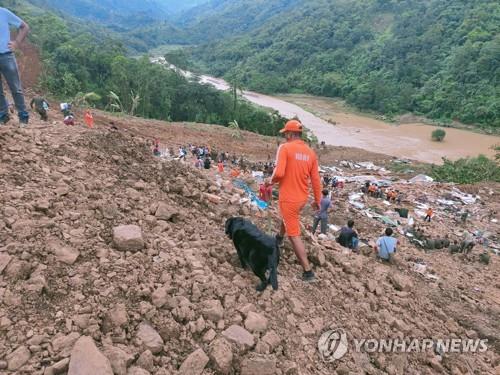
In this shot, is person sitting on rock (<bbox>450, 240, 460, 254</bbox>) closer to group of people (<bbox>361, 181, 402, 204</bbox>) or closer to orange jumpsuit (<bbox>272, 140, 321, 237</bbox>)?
group of people (<bbox>361, 181, 402, 204</bbox>)

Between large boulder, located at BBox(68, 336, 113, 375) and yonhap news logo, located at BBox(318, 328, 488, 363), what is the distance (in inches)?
58.3

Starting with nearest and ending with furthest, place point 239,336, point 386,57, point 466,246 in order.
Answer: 1. point 239,336
2. point 466,246
3. point 386,57

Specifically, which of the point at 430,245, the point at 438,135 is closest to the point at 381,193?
the point at 430,245

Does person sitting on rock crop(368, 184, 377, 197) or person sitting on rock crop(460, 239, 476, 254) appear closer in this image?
person sitting on rock crop(460, 239, 476, 254)

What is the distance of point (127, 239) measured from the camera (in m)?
2.78

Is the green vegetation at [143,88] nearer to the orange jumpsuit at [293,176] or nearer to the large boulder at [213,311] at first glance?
the orange jumpsuit at [293,176]

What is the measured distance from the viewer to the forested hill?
40125 millimetres

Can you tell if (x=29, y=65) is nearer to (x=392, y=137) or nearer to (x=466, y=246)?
(x=466, y=246)

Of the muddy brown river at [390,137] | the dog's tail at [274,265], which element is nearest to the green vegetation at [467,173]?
the muddy brown river at [390,137]

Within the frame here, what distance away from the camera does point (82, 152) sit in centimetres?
390

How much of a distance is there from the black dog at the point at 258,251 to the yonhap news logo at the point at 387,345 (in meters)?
0.55

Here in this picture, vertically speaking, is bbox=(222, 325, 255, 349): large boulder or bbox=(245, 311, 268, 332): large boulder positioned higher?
bbox=(222, 325, 255, 349): large boulder

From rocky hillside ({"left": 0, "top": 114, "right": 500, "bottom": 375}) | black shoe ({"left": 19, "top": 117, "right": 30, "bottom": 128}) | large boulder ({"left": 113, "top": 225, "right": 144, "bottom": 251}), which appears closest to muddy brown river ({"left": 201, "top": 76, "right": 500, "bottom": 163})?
rocky hillside ({"left": 0, "top": 114, "right": 500, "bottom": 375})

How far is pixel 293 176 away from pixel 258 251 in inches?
25.5
